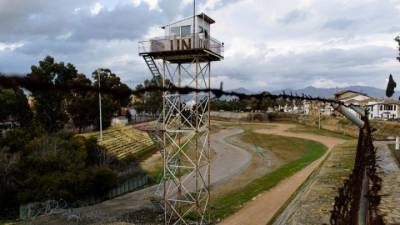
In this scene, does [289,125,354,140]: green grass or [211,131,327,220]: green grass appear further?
[289,125,354,140]: green grass

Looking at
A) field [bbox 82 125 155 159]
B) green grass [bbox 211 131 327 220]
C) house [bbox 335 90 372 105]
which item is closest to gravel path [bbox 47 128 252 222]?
green grass [bbox 211 131 327 220]

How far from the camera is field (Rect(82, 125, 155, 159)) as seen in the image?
40.1 m

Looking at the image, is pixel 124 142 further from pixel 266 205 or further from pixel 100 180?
pixel 266 205

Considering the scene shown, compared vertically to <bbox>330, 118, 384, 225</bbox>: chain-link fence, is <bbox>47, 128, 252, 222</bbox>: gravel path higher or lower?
lower

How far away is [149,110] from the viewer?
224ft

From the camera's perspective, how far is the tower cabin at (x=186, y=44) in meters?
16.6

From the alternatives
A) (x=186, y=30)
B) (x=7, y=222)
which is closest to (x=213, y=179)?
(x=7, y=222)

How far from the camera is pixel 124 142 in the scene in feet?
149

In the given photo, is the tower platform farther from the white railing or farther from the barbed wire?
the barbed wire

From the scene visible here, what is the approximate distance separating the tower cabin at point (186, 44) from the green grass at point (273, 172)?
8402mm

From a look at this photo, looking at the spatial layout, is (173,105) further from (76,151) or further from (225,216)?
(76,151)

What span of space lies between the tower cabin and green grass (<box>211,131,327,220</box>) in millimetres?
8402

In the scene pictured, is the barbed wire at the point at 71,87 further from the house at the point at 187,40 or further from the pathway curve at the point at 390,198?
the house at the point at 187,40

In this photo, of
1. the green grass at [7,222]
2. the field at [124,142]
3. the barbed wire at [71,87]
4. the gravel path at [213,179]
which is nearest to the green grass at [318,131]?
the gravel path at [213,179]
